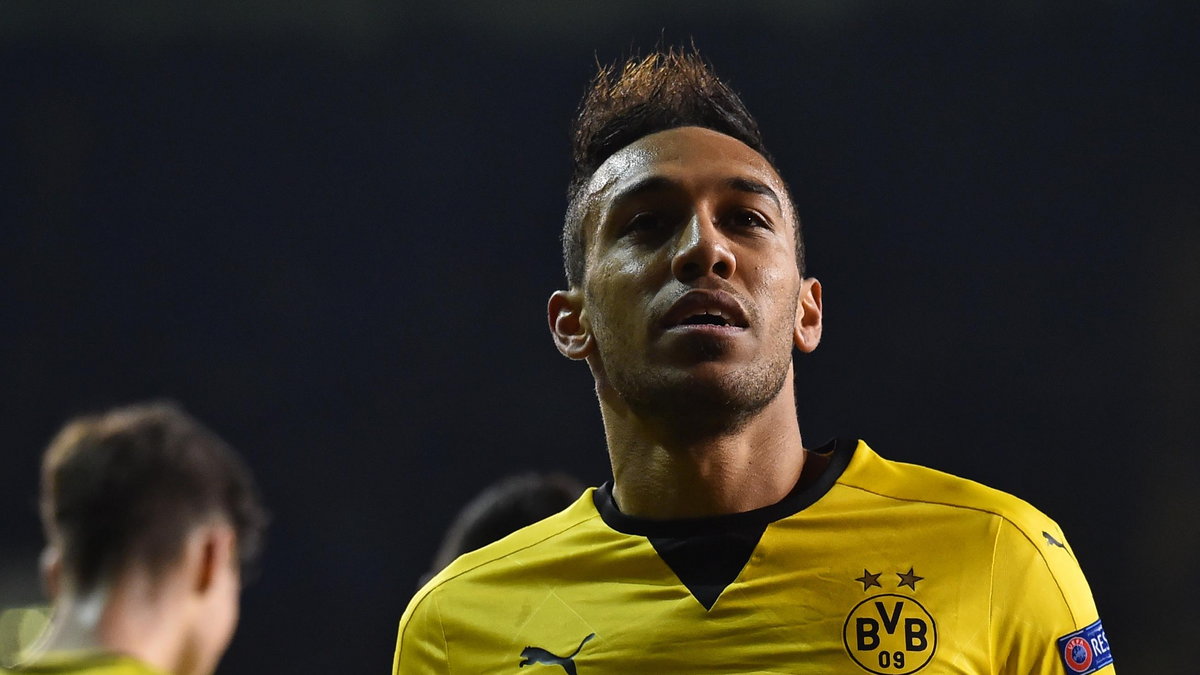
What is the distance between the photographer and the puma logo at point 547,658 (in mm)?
2113

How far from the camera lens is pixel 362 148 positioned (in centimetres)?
686

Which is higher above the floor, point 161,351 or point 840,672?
point 161,351

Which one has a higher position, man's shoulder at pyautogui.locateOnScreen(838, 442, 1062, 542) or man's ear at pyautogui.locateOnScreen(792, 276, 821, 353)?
man's ear at pyautogui.locateOnScreen(792, 276, 821, 353)

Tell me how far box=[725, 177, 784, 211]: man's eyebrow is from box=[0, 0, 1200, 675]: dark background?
3766mm

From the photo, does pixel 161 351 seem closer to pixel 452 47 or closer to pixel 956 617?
pixel 452 47

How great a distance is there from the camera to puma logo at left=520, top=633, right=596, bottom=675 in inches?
83.2

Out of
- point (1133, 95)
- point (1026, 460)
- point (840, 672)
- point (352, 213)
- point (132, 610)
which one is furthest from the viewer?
point (352, 213)

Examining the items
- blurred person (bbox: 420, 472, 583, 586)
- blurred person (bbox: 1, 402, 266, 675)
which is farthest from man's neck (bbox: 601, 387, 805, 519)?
blurred person (bbox: 420, 472, 583, 586)

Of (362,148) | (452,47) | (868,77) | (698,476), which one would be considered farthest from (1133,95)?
(698,476)

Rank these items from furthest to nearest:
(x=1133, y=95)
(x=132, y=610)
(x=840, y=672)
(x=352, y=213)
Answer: (x=352, y=213) < (x=1133, y=95) < (x=840, y=672) < (x=132, y=610)

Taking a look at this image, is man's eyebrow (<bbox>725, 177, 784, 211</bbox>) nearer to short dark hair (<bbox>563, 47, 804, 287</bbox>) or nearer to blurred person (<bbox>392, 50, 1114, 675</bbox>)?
blurred person (<bbox>392, 50, 1114, 675</bbox>)

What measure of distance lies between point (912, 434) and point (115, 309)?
409 cm

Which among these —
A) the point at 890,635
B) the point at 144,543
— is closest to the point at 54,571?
the point at 144,543

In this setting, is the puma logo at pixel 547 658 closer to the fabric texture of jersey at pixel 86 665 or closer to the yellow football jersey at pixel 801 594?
the yellow football jersey at pixel 801 594
